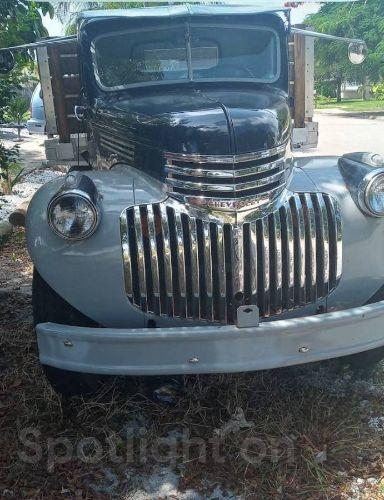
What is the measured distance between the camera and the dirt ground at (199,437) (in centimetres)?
281

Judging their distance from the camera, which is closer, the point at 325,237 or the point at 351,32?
the point at 325,237

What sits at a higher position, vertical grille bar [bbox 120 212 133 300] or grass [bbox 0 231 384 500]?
vertical grille bar [bbox 120 212 133 300]

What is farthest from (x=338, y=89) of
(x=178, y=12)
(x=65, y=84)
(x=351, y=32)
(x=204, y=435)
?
(x=204, y=435)

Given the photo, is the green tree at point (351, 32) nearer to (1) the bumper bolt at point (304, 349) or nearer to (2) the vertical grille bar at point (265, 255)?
(2) the vertical grille bar at point (265, 255)

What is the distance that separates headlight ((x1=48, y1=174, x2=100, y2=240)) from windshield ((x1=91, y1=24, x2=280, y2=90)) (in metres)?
1.60

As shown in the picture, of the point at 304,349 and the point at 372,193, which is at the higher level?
the point at 372,193

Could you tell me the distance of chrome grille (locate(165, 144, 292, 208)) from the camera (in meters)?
2.92

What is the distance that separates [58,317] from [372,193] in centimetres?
182

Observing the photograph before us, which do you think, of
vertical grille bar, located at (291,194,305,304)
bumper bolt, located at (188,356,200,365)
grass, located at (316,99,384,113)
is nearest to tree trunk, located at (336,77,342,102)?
grass, located at (316,99,384,113)

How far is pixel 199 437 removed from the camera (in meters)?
3.16

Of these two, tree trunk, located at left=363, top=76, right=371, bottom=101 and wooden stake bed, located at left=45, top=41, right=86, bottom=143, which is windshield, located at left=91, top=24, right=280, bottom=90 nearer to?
wooden stake bed, located at left=45, top=41, right=86, bottom=143

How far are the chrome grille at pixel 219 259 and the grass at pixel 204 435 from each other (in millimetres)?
710

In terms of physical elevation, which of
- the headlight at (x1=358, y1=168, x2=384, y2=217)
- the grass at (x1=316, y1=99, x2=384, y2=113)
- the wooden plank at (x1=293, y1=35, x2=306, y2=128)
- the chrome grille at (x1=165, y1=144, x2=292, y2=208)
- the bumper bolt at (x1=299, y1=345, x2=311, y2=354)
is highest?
the wooden plank at (x1=293, y1=35, x2=306, y2=128)

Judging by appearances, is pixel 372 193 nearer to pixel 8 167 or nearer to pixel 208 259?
pixel 208 259
